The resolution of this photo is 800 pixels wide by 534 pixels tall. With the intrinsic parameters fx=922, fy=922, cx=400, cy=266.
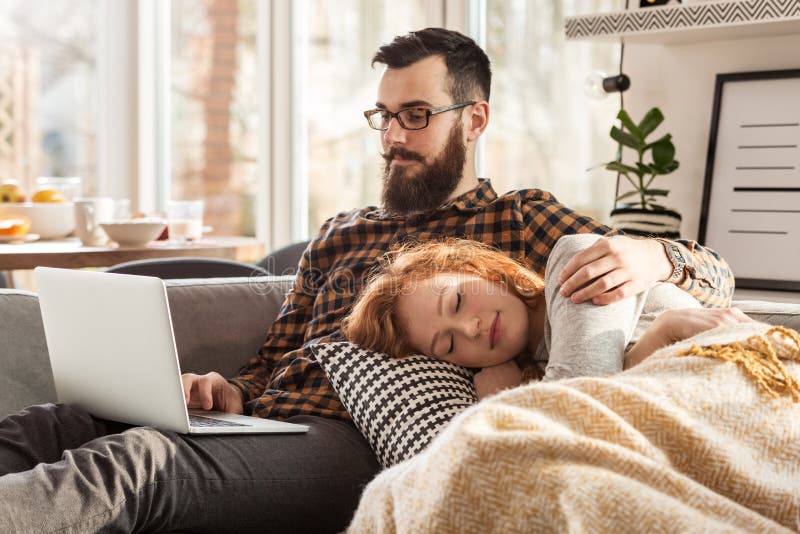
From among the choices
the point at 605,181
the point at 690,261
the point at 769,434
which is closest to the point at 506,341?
the point at 690,261

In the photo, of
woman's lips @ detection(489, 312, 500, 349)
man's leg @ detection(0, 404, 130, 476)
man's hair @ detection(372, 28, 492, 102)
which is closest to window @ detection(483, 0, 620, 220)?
man's hair @ detection(372, 28, 492, 102)

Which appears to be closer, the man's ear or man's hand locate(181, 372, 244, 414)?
man's hand locate(181, 372, 244, 414)

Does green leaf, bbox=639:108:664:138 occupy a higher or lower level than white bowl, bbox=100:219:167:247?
higher

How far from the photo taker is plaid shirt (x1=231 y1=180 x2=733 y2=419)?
169 cm

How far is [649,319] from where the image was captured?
1469 millimetres

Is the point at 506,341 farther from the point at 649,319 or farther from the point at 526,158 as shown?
the point at 526,158

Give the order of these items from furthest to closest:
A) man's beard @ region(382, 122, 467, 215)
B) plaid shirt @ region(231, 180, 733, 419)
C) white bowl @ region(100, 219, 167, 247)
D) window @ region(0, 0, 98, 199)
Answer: window @ region(0, 0, 98, 199) < white bowl @ region(100, 219, 167, 247) < man's beard @ region(382, 122, 467, 215) < plaid shirt @ region(231, 180, 733, 419)

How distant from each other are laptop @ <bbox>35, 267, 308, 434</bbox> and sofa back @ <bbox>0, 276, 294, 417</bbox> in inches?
8.4

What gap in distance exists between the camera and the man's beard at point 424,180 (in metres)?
1.92

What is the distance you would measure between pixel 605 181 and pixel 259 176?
1685 millimetres

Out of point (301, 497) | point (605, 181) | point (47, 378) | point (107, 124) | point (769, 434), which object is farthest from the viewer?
point (107, 124)

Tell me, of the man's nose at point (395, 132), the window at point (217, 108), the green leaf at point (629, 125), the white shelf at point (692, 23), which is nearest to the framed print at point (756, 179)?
the white shelf at point (692, 23)

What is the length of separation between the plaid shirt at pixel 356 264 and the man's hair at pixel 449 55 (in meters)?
0.24

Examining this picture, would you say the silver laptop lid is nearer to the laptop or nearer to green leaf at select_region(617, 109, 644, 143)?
the laptop
